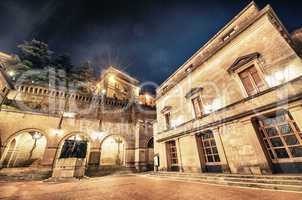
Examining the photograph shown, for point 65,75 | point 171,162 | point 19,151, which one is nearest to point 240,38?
point 171,162

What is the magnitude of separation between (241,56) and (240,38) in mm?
1404

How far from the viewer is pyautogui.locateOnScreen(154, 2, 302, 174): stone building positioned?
5891mm

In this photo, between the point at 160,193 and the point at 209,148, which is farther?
the point at 209,148

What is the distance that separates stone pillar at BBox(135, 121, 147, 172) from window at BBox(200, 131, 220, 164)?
908 cm

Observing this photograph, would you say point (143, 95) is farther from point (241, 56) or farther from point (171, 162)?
point (241, 56)

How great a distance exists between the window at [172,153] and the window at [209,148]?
3272mm

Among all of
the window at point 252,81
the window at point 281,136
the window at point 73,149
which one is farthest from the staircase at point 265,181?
the window at point 73,149

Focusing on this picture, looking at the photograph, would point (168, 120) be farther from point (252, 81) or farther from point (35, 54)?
point (35, 54)

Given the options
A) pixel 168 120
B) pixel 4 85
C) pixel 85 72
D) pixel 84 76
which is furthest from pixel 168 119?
pixel 85 72

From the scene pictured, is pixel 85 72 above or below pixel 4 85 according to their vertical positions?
above

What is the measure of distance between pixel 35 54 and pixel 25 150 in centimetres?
1541

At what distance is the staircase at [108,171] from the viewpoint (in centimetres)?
1372

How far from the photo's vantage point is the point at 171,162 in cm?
1205

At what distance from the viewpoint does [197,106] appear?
10.6 meters
